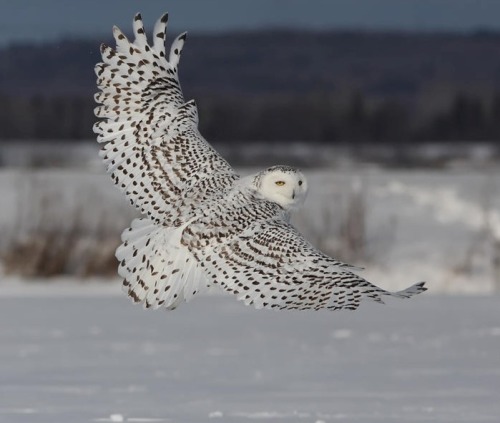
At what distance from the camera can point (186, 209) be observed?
19.1 feet

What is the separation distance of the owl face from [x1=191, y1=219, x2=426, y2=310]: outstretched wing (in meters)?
0.15

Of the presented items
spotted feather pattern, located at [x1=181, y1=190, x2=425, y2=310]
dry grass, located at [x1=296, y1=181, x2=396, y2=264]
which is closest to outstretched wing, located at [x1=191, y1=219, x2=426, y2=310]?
spotted feather pattern, located at [x1=181, y1=190, x2=425, y2=310]

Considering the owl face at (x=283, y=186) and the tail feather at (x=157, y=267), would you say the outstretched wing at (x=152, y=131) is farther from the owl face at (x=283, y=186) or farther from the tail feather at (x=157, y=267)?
the owl face at (x=283, y=186)

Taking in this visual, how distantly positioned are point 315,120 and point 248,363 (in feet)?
155

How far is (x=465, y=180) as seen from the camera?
26.8 meters

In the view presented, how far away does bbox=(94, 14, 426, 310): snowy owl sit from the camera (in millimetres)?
5516

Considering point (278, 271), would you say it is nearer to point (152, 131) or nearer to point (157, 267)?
point (157, 267)

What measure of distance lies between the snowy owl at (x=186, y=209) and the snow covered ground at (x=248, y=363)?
757 mm

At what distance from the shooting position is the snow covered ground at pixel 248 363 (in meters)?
6.41

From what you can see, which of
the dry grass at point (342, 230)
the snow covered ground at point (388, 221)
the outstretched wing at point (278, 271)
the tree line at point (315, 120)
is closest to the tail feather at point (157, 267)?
the outstretched wing at point (278, 271)

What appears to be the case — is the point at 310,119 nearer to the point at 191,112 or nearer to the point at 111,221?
the point at 111,221

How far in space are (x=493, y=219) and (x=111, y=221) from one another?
6037mm

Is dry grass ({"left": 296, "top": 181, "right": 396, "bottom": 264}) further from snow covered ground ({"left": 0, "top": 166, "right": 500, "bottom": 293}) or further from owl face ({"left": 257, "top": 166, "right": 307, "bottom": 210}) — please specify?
owl face ({"left": 257, "top": 166, "right": 307, "bottom": 210})

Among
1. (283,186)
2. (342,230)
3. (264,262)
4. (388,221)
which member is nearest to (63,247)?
(342,230)
